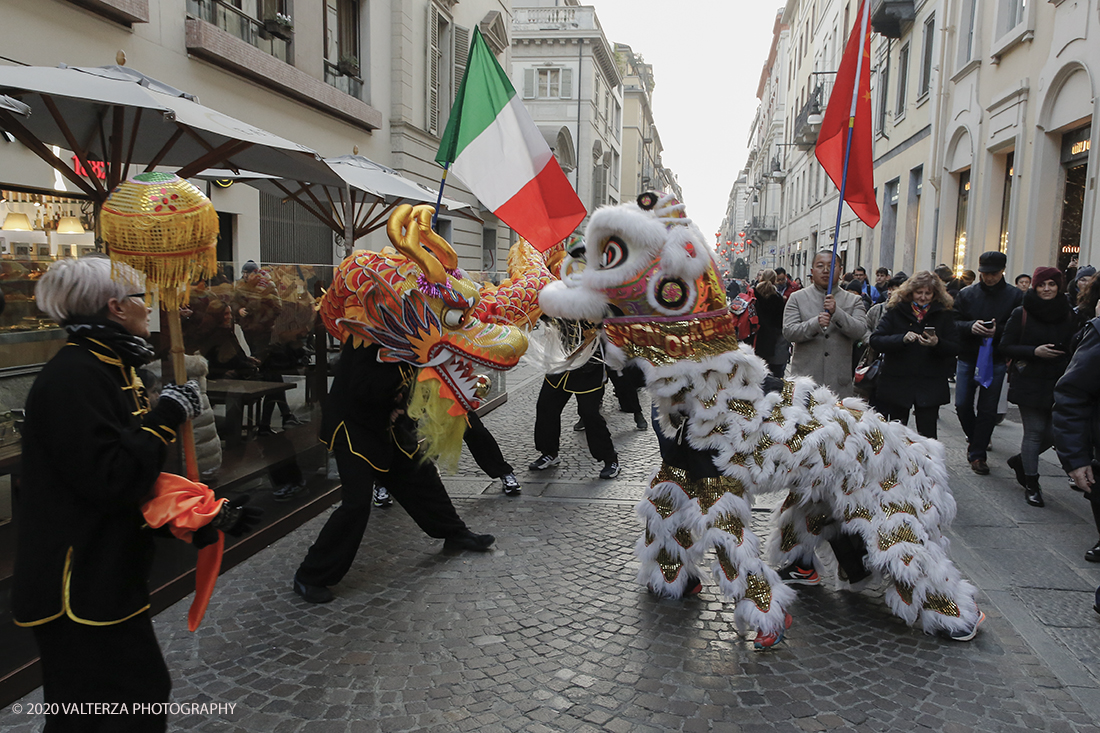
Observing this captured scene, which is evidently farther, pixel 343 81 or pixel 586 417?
pixel 343 81

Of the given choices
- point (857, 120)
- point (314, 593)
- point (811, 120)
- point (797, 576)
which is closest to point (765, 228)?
point (811, 120)

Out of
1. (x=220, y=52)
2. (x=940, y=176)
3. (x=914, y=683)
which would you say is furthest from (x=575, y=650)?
(x=940, y=176)

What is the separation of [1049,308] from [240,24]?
11801mm

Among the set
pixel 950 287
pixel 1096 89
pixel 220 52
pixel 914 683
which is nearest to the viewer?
pixel 914 683

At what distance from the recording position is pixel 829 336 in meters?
5.70

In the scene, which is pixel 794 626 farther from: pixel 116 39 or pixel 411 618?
pixel 116 39

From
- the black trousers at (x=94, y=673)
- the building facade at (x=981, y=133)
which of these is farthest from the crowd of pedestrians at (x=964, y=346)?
the black trousers at (x=94, y=673)

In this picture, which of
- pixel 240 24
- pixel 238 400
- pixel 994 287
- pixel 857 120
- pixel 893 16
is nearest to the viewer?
pixel 857 120

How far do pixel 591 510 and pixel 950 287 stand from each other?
7.00 m

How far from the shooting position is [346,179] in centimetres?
706

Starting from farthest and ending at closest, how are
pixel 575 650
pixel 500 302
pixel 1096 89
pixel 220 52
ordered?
pixel 220 52, pixel 1096 89, pixel 500 302, pixel 575 650

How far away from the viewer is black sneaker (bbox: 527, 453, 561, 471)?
21.0 feet

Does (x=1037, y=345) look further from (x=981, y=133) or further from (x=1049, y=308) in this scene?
(x=981, y=133)

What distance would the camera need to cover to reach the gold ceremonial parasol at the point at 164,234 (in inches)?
96.7
